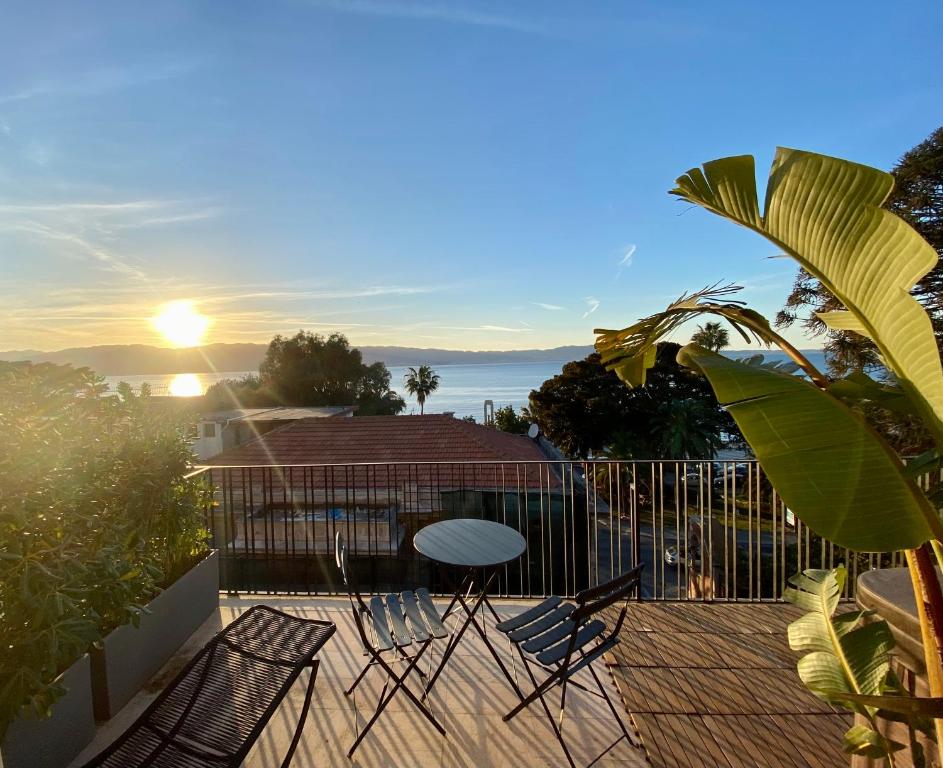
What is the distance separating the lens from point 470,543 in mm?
3061

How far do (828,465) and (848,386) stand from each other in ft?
0.84

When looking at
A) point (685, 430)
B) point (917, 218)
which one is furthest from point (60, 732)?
point (685, 430)

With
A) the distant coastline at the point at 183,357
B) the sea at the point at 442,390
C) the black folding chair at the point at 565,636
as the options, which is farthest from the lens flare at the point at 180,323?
the black folding chair at the point at 565,636

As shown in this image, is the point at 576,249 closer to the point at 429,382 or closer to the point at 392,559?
the point at 392,559

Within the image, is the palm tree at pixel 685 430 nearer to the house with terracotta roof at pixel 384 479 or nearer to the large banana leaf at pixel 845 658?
the house with terracotta roof at pixel 384 479

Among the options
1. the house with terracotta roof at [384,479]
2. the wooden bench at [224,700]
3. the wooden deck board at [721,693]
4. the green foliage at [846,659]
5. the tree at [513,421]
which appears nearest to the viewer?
the green foliage at [846,659]

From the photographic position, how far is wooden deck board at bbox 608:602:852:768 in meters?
2.31

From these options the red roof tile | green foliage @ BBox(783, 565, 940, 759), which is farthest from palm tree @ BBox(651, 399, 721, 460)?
green foliage @ BBox(783, 565, 940, 759)

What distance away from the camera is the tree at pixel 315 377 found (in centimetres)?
3719

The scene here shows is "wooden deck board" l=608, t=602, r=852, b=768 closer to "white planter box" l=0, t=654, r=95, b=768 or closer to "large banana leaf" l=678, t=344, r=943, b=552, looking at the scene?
"large banana leaf" l=678, t=344, r=943, b=552

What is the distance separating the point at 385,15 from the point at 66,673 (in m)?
7.28

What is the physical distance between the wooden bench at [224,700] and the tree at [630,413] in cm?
2528

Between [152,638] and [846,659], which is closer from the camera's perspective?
[846,659]

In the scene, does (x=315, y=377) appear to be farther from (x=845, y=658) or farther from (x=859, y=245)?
(x=859, y=245)
